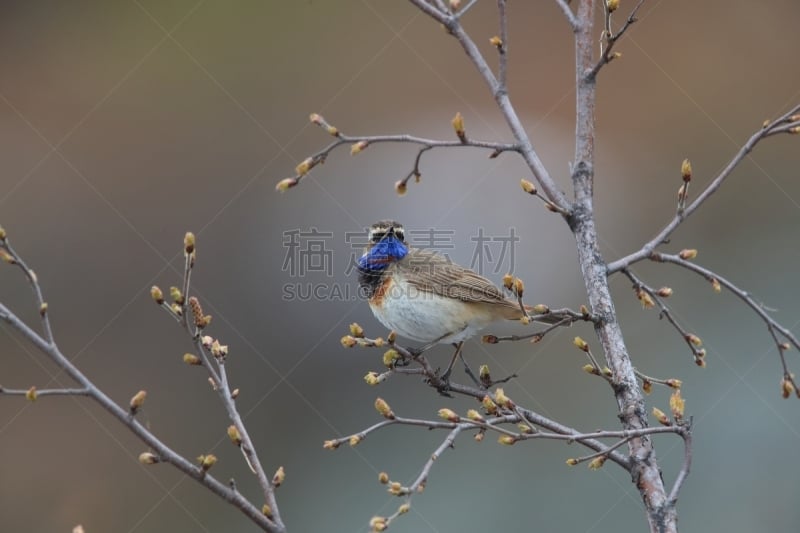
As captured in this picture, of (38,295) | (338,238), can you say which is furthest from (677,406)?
(338,238)

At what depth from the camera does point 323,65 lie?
925cm

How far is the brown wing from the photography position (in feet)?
14.7

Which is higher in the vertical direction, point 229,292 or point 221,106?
point 221,106

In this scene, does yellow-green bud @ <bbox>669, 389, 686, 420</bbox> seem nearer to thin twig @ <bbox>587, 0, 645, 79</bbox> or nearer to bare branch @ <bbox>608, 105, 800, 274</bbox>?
bare branch @ <bbox>608, 105, 800, 274</bbox>

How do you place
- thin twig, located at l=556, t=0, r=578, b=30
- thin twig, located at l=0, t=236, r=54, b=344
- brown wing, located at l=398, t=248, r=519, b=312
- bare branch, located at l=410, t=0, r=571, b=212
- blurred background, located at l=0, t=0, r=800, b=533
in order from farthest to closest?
blurred background, located at l=0, t=0, r=800, b=533, brown wing, located at l=398, t=248, r=519, b=312, thin twig, located at l=556, t=0, r=578, b=30, bare branch, located at l=410, t=0, r=571, b=212, thin twig, located at l=0, t=236, r=54, b=344

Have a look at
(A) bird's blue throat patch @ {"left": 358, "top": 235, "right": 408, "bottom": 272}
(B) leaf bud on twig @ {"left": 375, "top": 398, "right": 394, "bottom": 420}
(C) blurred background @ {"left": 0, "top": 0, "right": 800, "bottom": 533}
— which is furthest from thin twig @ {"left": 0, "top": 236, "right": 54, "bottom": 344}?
(C) blurred background @ {"left": 0, "top": 0, "right": 800, "bottom": 533}

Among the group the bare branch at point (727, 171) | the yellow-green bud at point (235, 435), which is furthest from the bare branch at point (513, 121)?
the yellow-green bud at point (235, 435)

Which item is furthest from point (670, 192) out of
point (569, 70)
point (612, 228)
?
point (569, 70)

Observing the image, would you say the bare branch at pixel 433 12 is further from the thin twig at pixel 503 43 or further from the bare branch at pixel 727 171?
the bare branch at pixel 727 171

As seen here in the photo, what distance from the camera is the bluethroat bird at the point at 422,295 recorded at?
4355mm

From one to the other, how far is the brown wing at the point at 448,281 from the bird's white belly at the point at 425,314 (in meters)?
0.04

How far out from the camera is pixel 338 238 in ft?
24.9

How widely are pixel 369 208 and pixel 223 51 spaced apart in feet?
8.94

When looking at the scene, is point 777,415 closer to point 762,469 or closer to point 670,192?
point 762,469
